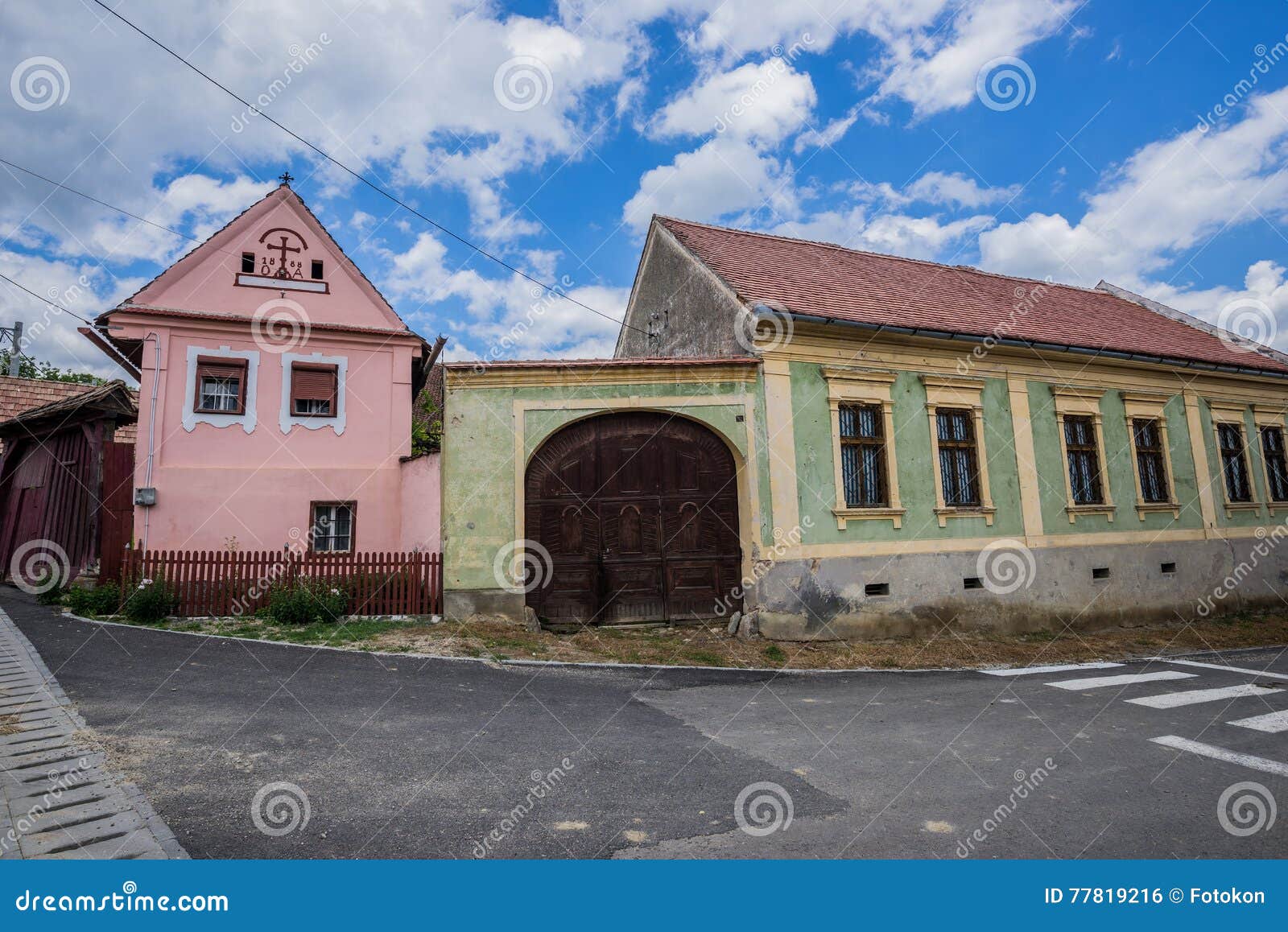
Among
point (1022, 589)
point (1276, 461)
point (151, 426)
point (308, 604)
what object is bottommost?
point (1022, 589)

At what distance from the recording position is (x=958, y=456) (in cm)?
1252

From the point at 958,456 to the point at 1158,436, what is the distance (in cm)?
567

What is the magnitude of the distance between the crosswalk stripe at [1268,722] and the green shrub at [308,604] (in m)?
10.9

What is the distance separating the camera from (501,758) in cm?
489

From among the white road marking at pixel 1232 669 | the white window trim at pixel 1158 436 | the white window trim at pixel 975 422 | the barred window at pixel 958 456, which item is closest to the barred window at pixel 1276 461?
the white window trim at pixel 1158 436

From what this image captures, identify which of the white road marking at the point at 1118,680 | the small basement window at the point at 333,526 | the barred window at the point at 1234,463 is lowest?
the white road marking at the point at 1118,680

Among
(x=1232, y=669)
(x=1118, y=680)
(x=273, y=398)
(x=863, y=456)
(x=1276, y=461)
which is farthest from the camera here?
(x=1276, y=461)

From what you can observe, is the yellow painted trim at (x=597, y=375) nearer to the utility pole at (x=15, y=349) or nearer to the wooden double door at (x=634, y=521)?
the wooden double door at (x=634, y=521)

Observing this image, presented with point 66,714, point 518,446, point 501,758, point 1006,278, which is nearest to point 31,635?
point 66,714

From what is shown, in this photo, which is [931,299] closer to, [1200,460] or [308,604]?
[1200,460]

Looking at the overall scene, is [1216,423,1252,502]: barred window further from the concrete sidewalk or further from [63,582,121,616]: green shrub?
[63,582,121,616]: green shrub

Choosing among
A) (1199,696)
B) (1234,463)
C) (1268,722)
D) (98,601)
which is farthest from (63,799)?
(1234,463)

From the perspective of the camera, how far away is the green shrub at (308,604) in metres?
10.5

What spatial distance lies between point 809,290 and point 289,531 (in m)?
11.2
